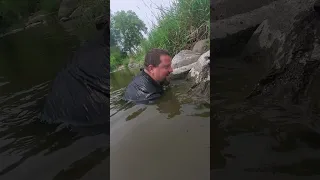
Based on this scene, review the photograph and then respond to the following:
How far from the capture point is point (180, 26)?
341cm

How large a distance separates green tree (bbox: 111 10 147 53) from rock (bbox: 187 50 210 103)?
0.71 meters

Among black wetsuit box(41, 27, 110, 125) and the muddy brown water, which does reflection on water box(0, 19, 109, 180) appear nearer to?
the muddy brown water

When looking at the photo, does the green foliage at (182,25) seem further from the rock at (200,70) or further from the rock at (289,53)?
the rock at (289,53)

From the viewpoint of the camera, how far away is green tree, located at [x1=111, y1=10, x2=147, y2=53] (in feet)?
8.59

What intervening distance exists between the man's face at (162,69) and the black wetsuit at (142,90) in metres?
0.05

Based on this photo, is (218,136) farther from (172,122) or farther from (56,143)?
(56,143)

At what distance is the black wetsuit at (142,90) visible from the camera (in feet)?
9.44

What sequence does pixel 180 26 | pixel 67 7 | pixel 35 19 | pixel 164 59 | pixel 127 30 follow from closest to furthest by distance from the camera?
pixel 127 30
pixel 164 59
pixel 180 26
pixel 67 7
pixel 35 19

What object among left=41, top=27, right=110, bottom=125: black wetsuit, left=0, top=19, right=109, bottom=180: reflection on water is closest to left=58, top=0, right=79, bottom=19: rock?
left=0, top=19, right=109, bottom=180: reflection on water

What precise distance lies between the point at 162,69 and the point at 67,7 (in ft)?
16.6

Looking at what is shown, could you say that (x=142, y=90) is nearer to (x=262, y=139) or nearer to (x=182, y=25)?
(x=182, y=25)

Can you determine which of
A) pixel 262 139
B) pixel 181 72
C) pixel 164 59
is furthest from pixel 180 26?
pixel 262 139

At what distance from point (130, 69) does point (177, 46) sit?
683mm

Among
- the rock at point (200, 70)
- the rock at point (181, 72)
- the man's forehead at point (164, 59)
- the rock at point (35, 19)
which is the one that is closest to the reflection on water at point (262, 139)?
the rock at point (200, 70)
